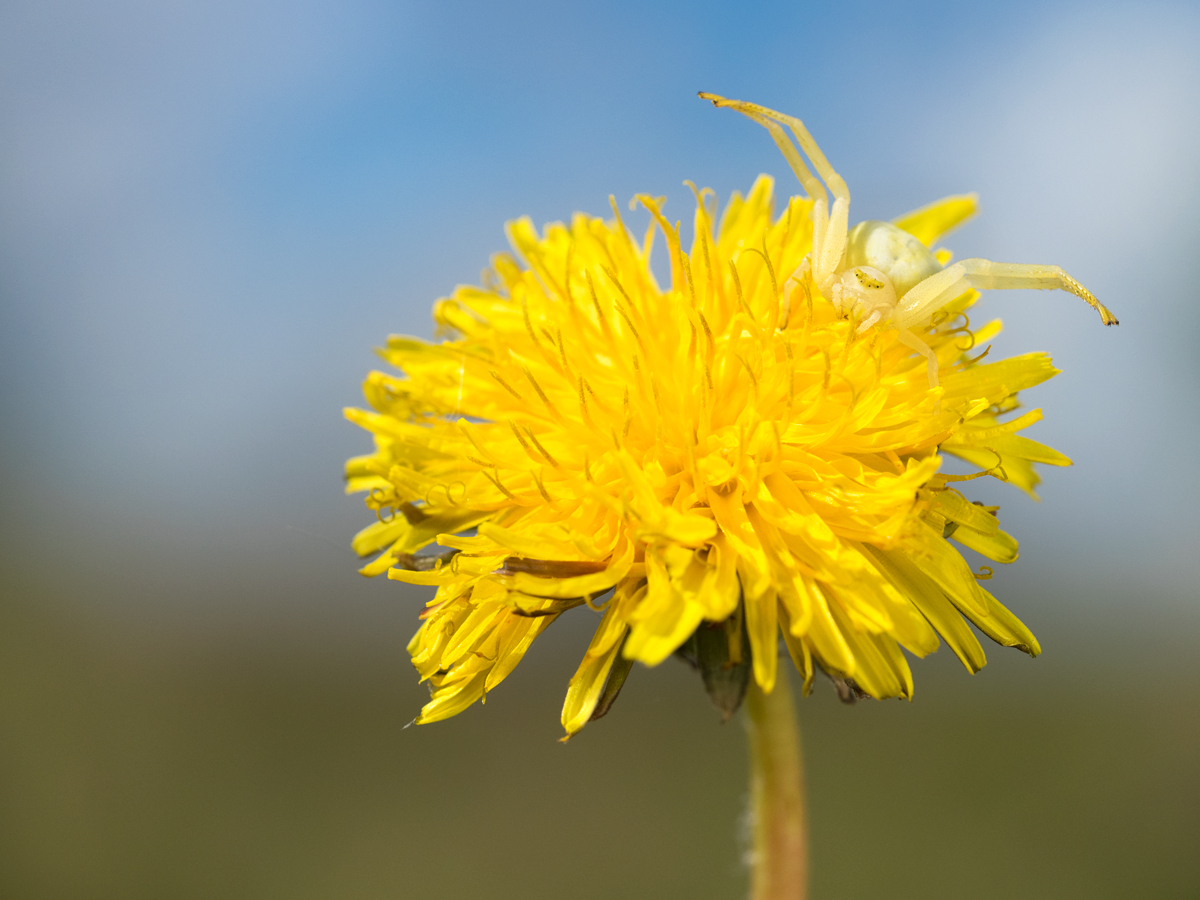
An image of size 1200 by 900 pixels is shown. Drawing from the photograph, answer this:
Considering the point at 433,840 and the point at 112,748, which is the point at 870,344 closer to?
the point at 433,840

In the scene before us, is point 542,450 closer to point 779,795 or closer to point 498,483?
point 498,483

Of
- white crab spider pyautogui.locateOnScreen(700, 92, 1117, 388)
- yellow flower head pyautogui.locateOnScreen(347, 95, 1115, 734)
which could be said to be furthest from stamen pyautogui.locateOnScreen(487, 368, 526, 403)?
white crab spider pyautogui.locateOnScreen(700, 92, 1117, 388)

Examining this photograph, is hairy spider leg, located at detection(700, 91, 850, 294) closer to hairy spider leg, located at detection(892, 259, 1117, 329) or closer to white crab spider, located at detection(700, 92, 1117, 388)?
white crab spider, located at detection(700, 92, 1117, 388)

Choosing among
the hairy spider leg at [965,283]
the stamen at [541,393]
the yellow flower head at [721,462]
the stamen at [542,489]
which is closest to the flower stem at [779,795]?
the yellow flower head at [721,462]

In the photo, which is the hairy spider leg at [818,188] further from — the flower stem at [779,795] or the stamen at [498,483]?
the flower stem at [779,795]

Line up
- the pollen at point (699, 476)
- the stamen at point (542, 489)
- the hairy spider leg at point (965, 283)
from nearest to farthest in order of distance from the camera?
the pollen at point (699, 476) < the stamen at point (542, 489) < the hairy spider leg at point (965, 283)

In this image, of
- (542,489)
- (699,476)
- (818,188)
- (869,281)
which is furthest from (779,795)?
(818,188)

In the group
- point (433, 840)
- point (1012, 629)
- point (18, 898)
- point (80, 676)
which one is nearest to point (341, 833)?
point (433, 840)
